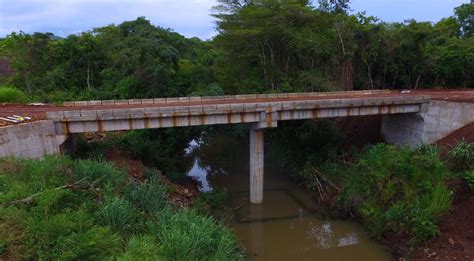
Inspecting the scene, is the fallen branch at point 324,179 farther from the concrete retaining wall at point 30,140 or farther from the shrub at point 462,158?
the concrete retaining wall at point 30,140

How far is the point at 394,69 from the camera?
24.6m

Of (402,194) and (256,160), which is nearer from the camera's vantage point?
(402,194)

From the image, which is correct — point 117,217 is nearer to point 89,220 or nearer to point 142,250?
point 89,220

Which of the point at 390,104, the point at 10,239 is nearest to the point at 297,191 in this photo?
the point at 390,104

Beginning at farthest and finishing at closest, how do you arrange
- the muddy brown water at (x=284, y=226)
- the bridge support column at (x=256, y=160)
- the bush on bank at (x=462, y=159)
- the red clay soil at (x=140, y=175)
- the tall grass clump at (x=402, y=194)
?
1. the bridge support column at (x=256, y=160)
2. the red clay soil at (x=140, y=175)
3. the bush on bank at (x=462, y=159)
4. the muddy brown water at (x=284, y=226)
5. the tall grass clump at (x=402, y=194)

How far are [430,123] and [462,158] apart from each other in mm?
4915

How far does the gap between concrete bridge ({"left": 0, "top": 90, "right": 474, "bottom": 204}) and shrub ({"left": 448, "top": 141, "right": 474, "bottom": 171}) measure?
3924mm

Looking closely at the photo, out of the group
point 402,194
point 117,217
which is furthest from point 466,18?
point 117,217

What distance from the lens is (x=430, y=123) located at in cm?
1672

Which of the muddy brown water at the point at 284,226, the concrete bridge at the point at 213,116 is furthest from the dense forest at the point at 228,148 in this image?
the concrete bridge at the point at 213,116

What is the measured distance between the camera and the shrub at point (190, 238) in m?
7.53

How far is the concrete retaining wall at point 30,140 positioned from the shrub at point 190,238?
5211 millimetres

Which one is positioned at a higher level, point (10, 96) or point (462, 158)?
point (10, 96)

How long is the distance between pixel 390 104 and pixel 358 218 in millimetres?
5955
